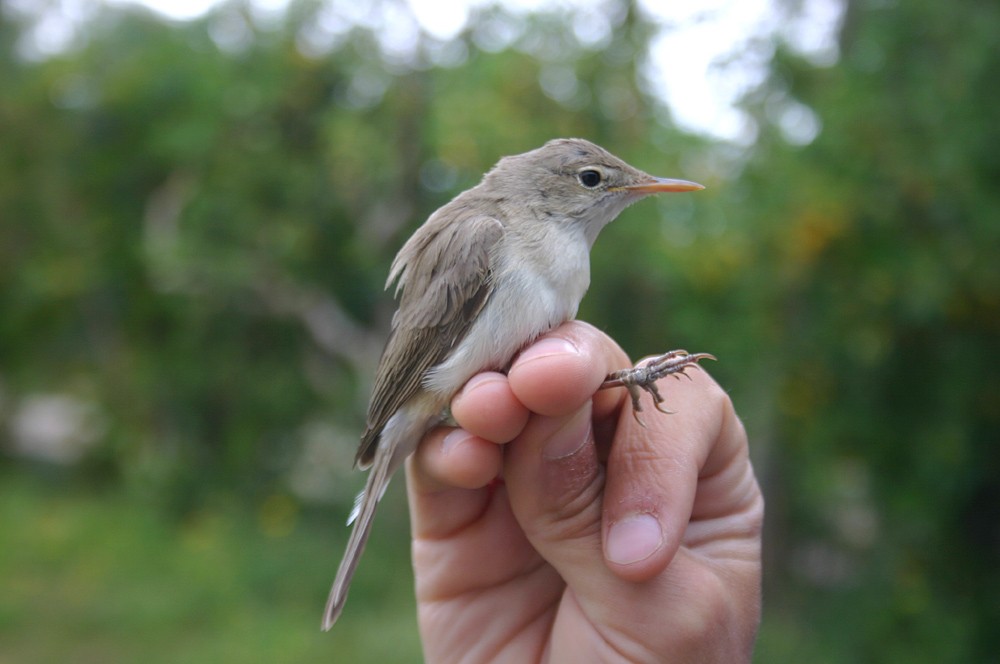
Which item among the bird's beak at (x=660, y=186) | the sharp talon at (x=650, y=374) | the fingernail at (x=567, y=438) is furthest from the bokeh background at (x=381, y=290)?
the fingernail at (x=567, y=438)

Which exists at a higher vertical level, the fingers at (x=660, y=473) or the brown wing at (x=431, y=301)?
the brown wing at (x=431, y=301)

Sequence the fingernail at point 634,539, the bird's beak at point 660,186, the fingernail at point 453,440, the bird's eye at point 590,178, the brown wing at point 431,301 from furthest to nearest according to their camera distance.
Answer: the bird's eye at point 590,178
the bird's beak at point 660,186
the brown wing at point 431,301
the fingernail at point 453,440
the fingernail at point 634,539

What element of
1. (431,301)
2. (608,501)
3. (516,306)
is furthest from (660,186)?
(608,501)

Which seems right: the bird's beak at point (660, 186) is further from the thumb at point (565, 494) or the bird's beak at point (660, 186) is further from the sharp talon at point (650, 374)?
the thumb at point (565, 494)

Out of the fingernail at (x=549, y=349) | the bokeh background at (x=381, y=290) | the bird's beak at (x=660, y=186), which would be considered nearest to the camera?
the fingernail at (x=549, y=349)

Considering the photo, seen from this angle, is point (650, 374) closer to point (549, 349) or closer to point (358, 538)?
point (549, 349)

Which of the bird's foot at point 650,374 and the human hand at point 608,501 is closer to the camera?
the human hand at point 608,501

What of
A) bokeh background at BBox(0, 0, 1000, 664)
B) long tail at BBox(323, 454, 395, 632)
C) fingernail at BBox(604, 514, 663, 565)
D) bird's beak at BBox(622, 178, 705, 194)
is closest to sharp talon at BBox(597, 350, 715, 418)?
fingernail at BBox(604, 514, 663, 565)
